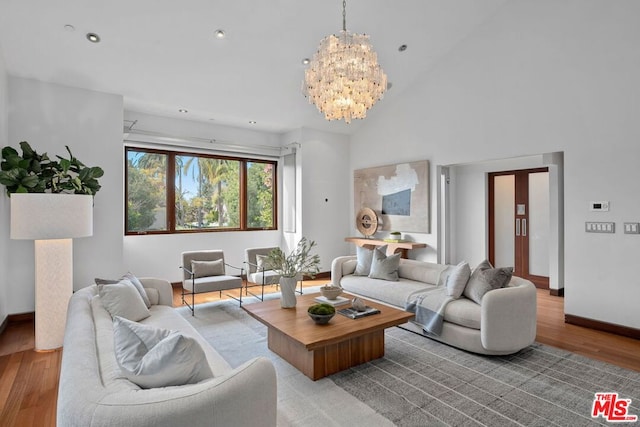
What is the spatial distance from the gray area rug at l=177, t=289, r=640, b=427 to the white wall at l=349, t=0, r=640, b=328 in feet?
4.23

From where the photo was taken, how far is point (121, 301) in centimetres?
274

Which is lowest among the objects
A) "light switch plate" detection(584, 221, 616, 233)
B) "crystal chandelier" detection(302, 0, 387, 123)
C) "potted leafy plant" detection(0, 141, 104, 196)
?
"light switch plate" detection(584, 221, 616, 233)

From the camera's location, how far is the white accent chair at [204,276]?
15.2ft

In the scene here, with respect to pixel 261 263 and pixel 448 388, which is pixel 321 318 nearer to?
pixel 448 388

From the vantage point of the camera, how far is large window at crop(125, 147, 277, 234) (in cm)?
589

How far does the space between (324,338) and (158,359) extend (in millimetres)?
1437

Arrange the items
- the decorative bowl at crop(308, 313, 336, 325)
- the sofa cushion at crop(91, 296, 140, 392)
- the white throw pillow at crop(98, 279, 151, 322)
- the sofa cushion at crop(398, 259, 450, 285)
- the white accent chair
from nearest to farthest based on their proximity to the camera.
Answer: the sofa cushion at crop(91, 296, 140, 392) → the white throw pillow at crop(98, 279, 151, 322) → the decorative bowl at crop(308, 313, 336, 325) → the sofa cushion at crop(398, 259, 450, 285) → the white accent chair

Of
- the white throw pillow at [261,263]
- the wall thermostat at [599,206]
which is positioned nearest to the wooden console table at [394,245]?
the white throw pillow at [261,263]

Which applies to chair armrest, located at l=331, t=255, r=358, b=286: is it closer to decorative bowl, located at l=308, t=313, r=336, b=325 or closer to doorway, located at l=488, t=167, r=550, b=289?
decorative bowl, located at l=308, t=313, r=336, b=325

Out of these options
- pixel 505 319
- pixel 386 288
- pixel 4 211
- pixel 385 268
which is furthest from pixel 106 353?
pixel 385 268

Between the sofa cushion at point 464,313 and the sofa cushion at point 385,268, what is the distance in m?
1.23

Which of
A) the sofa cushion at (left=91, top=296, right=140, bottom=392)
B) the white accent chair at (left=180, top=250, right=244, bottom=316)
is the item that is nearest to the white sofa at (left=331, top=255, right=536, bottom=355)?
the white accent chair at (left=180, top=250, right=244, bottom=316)

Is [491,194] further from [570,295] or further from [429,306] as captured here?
[429,306]

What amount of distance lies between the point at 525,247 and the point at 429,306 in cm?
353
